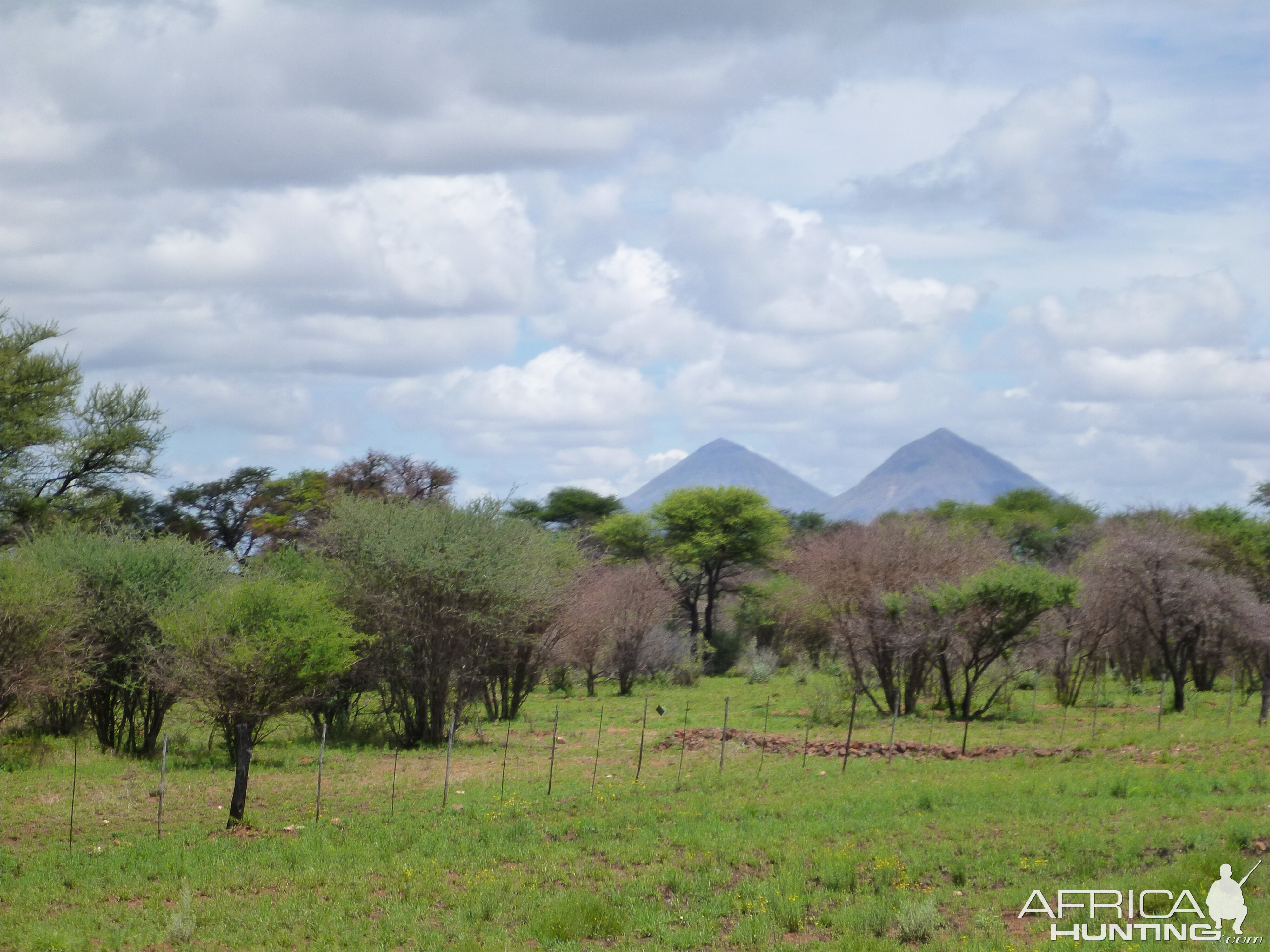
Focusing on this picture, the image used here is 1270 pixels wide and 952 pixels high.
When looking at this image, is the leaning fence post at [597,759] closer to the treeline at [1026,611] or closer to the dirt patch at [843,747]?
the dirt patch at [843,747]

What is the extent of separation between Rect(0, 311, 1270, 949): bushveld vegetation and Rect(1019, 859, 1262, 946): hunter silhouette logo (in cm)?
48

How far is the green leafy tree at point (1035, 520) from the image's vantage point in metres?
57.5

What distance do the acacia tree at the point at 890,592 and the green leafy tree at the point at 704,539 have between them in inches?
785

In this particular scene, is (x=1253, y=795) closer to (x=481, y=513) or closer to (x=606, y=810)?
(x=606, y=810)

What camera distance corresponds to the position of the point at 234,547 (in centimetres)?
5503

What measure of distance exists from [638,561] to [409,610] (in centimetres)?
2898

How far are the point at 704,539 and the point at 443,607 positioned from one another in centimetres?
3239

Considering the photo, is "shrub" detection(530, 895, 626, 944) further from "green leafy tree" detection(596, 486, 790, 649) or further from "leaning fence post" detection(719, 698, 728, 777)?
"green leafy tree" detection(596, 486, 790, 649)

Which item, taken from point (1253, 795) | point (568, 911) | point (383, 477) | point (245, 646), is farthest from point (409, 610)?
point (383, 477)

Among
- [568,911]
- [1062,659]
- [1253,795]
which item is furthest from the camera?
[1062,659]

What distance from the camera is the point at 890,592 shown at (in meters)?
32.2

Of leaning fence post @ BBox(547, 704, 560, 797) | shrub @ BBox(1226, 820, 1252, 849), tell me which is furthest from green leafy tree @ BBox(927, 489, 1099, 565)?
shrub @ BBox(1226, 820, 1252, 849)

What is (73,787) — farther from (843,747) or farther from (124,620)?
(843,747)

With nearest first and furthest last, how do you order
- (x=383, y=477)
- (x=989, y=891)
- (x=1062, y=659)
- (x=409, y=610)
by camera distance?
(x=989, y=891) → (x=409, y=610) → (x=1062, y=659) → (x=383, y=477)
